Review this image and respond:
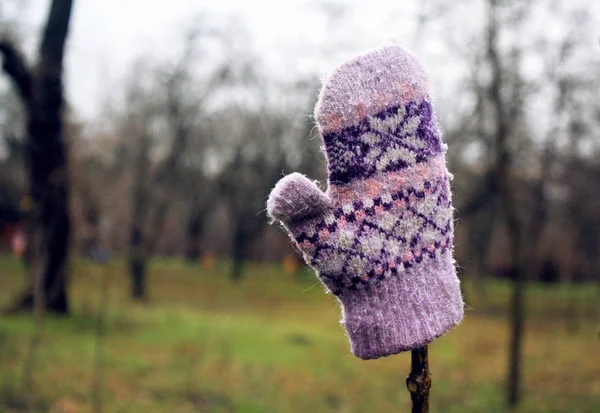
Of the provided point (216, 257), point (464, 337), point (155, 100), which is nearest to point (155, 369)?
point (464, 337)

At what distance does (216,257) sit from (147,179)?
2032 cm

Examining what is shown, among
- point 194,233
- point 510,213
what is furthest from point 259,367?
point 194,233

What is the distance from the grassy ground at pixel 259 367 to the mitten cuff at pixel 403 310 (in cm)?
343

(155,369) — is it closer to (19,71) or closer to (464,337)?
(19,71)

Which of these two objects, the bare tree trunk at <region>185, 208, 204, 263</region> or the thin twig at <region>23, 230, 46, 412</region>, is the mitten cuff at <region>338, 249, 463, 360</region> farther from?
the bare tree trunk at <region>185, 208, 204, 263</region>

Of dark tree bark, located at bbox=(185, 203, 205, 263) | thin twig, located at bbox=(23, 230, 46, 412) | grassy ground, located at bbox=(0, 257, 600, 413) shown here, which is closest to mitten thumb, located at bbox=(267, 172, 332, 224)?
grassy ground, located at bbox=(0, 257, 600, 413)

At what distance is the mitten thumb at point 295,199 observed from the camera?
4.31ft

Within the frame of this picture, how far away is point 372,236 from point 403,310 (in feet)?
0.62

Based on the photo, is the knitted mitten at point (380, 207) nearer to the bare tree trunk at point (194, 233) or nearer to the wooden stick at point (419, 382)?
the wooden stick at point (419, 382)

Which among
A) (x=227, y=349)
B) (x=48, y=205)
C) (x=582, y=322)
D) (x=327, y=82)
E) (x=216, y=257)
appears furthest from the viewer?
(x=216, y=257)

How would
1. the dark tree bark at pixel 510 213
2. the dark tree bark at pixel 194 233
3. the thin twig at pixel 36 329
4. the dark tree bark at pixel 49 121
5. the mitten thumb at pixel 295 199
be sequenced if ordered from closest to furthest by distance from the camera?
the mitten thumb at pixel 295 199, the thin twig at pixel 36 329, the dark tree bark at pixel 510 213, the dark tree bark at pixel 49 121, the dark tree bark at pixel 194 233

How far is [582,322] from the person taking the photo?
17.9 meters

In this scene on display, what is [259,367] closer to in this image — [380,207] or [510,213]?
[510,213]

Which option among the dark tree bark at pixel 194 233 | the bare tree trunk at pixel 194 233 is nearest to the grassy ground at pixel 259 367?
the dark tree bark at pixel 194 233
